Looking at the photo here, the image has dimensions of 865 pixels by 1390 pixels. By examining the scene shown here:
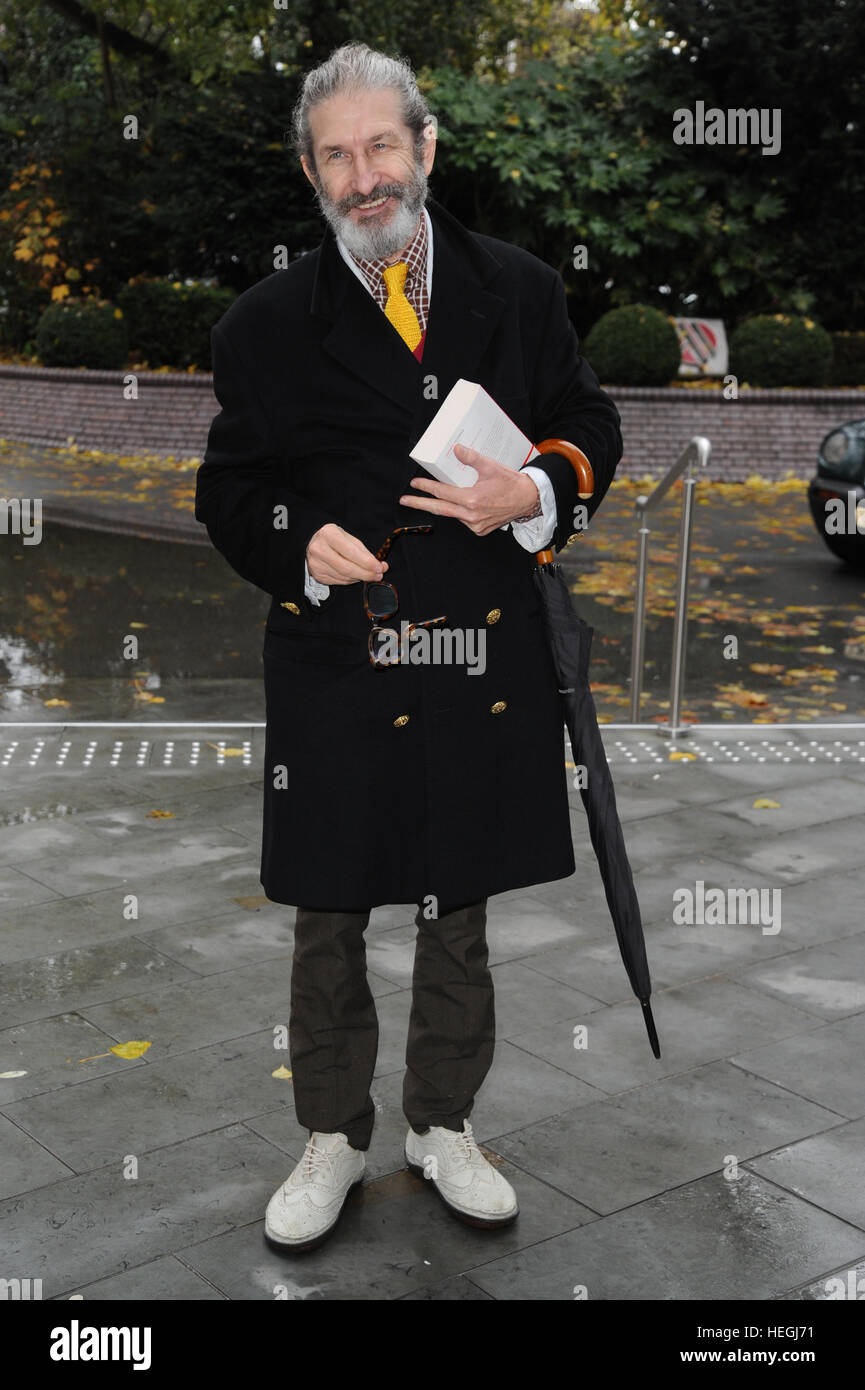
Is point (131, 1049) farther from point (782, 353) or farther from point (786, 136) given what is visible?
point (786, 136)

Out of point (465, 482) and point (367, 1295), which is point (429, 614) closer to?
point (465, 482)

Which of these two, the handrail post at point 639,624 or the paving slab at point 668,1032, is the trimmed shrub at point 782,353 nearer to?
the handrail post at point 639,624

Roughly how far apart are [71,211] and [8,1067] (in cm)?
1811

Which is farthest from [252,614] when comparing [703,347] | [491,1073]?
[703,347]

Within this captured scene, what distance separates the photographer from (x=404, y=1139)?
386cm

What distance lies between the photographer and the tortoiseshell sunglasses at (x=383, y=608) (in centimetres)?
317

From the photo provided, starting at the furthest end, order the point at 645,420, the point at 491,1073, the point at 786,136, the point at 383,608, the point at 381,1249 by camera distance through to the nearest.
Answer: the point at 786,136, the point at 645,420, the point at 491,1073, the point at 381,1249, the point at 383,608

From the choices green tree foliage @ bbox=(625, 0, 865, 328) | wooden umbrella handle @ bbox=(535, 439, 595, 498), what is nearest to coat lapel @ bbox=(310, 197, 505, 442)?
wooden umbrella handle @ bbox=(535, 439, 595, 498)

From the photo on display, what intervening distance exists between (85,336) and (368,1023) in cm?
1611

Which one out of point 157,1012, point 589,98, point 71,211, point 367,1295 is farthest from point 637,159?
point 367,1295

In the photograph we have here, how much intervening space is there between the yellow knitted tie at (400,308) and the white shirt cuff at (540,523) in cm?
36

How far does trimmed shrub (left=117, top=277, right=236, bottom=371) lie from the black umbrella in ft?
52.0

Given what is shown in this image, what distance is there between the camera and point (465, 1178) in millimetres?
3500

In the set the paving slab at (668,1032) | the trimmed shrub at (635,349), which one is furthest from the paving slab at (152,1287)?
the trimmed shrub at (635,349)
